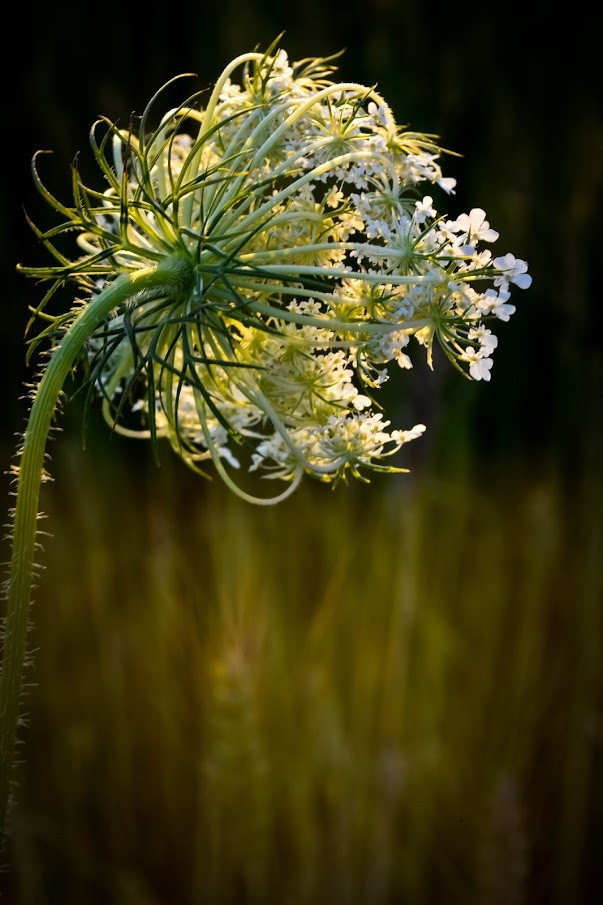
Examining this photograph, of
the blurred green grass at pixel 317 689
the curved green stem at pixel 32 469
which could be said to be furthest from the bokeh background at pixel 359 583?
the curved green stem at pixel 32 469

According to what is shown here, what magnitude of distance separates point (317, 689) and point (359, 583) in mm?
266

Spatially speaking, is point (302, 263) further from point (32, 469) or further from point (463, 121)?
point (463, 121)

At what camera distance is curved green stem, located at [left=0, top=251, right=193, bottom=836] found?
2.47 ft

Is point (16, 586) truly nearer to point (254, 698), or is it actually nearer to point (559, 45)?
point (254, 698)

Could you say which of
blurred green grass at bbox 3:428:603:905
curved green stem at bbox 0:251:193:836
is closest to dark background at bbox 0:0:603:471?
blurred green grass at bbox 3:428:603:905

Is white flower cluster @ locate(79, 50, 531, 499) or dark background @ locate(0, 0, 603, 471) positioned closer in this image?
white flower cluster @ locate(79, 50, 531, 499)

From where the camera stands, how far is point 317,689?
77.7 inches

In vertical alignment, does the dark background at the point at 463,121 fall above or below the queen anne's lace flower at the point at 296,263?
above

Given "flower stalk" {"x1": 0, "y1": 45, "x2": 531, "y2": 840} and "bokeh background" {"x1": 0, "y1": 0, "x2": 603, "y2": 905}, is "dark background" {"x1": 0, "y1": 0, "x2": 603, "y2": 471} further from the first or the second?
"flower stalk" {"x1": 0, "y1": 45, "x2": 531, "y2": 840}

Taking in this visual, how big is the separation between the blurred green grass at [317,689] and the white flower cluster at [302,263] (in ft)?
3.43

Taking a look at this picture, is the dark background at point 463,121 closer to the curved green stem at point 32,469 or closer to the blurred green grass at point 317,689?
the blurred green grass at point 317,689

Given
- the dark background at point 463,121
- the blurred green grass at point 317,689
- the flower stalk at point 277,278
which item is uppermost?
the dark background at point 463,121

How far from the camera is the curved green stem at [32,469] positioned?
75 cm

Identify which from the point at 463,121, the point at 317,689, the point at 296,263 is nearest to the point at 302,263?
the point at 296,263
